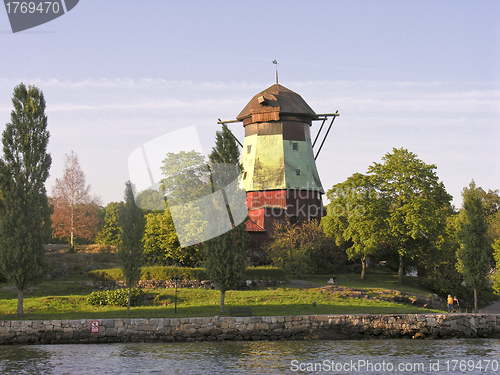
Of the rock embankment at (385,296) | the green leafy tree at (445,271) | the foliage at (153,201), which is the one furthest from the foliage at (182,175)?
the green leafy tree at (445,271)

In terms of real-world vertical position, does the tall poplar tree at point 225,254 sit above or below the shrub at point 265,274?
above

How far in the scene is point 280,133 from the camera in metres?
55.2

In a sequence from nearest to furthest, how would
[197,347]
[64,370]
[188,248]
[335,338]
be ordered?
1. [64,370]
2. [197,347]
3. [335,338]
4. [188,248]

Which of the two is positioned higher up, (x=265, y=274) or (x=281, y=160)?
(x=281, y=160)

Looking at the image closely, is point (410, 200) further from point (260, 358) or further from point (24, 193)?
point (24, 193)

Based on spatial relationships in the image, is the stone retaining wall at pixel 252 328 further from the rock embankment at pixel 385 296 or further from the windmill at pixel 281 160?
the windmill at pixel 281 160

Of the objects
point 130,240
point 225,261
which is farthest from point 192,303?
point 130,240

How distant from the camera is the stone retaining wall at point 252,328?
25.8 metres

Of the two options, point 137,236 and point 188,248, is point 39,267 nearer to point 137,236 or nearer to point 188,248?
point 137,236

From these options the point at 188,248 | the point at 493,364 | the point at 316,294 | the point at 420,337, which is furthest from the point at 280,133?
the point at 493,364

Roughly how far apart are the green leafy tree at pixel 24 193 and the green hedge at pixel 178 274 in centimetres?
912

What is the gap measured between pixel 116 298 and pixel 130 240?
439 cm

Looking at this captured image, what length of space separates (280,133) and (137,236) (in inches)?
1112

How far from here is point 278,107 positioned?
54.8 meters
